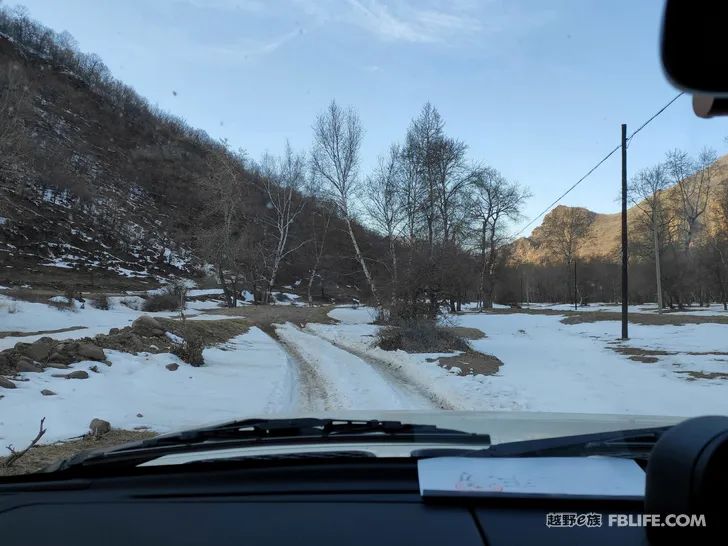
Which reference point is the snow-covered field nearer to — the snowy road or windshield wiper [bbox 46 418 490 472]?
the snowy road

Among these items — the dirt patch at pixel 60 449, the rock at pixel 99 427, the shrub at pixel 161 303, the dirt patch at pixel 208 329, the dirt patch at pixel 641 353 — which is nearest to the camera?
the dirt patch at pixel 60 449

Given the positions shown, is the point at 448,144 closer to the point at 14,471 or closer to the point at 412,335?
the point at 412,335

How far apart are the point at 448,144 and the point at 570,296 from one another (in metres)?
70.2

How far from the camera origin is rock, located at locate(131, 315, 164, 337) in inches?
553

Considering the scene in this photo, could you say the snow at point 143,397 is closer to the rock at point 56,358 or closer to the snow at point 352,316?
the rock at point 56,358

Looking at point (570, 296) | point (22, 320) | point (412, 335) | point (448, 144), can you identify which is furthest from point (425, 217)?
point (570, 296)

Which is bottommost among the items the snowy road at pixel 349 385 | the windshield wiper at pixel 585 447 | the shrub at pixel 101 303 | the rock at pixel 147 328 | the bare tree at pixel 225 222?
the snowy road at pixel 349 385

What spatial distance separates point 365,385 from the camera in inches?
409

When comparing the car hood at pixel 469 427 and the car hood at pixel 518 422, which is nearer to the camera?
the car hood at pixel 469 427

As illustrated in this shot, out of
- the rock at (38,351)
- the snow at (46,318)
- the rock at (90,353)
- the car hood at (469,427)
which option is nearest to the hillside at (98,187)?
the snow at (46,318)

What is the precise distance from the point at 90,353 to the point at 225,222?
115 ft

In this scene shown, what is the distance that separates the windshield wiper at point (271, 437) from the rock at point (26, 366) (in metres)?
7.06

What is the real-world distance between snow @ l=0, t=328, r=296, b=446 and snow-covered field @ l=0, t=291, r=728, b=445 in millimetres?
17

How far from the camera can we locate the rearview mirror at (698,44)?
129 cm
